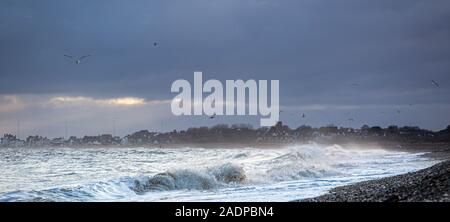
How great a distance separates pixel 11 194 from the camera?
20969 millimetres

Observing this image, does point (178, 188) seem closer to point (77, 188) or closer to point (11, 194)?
point (77, 188)
